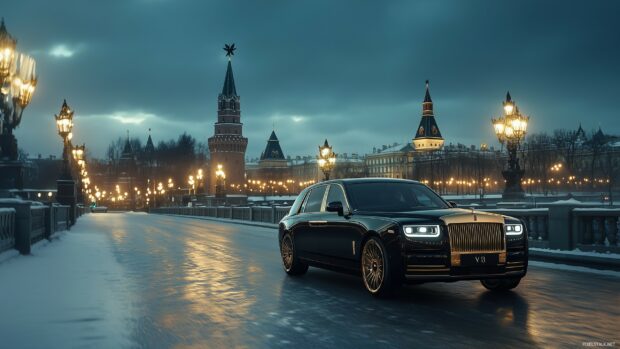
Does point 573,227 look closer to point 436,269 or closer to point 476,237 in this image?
point 476,237

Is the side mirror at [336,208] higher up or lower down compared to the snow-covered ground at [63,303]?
higher up

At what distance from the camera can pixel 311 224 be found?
10.4 meters

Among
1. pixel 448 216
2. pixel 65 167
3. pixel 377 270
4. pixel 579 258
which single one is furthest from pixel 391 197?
pixel 65 167

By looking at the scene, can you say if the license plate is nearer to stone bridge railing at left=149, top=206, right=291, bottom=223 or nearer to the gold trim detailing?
the gold trim detailing

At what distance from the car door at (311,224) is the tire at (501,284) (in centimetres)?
267

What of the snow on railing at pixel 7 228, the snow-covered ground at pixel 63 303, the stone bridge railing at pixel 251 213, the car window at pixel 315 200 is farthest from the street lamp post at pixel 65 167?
the car window at pixel 315 200

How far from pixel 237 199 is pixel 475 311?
77.2m

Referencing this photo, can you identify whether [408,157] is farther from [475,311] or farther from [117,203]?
[475,311]

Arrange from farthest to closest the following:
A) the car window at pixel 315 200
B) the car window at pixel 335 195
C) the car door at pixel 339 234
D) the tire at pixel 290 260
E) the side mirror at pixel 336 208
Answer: the tire at pixel 290 260
the car window at pixel 315 200
the car window at pixel 335 195
the side mirror at pixel 336 208
the car door at pixel 339 234

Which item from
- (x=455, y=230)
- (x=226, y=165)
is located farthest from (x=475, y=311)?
(x=226, y=165)

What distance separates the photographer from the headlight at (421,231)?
7805 mm

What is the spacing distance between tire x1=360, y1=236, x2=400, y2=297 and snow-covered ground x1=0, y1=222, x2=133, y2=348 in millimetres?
3196

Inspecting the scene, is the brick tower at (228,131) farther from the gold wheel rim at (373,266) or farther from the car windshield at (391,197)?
the gold wheel rim at (373,266)

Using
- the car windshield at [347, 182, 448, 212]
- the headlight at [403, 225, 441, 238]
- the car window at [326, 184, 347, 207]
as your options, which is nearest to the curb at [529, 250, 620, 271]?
the car windshield at [347, 182, 448, 212]
